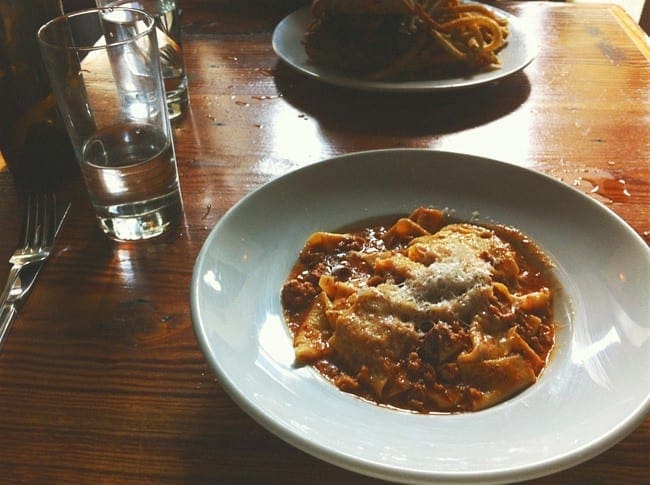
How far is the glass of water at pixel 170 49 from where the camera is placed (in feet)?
6.27

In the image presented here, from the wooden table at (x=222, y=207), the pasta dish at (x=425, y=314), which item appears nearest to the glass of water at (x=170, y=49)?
the wooden table at (x=222, y=207)

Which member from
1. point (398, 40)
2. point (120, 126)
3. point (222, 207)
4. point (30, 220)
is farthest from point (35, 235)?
point (398, 40)

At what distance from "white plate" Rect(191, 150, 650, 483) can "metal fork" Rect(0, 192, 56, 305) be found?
0.43 metres

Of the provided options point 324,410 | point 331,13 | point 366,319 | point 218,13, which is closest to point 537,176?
point 366,319

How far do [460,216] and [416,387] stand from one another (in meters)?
0.51

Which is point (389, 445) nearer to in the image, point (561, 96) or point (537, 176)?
point (537, 176)

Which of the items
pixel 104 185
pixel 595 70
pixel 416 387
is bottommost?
pixel 595 70

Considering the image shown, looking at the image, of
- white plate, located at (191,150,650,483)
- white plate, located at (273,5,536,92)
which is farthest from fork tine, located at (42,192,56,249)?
white plate, located at (273,5,536,92)

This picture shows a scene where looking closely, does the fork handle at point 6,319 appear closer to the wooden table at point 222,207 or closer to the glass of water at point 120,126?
the wooden table at point 222,207

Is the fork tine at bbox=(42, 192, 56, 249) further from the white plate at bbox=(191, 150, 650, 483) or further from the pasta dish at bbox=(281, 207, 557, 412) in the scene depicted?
the pasta dish at bbox=(281, 207, 557, 412)

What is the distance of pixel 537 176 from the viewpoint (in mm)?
1395

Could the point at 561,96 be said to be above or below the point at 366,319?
below

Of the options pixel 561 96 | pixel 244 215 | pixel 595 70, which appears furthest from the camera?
pixel 595 70

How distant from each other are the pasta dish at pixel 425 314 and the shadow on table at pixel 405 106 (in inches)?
24.3
